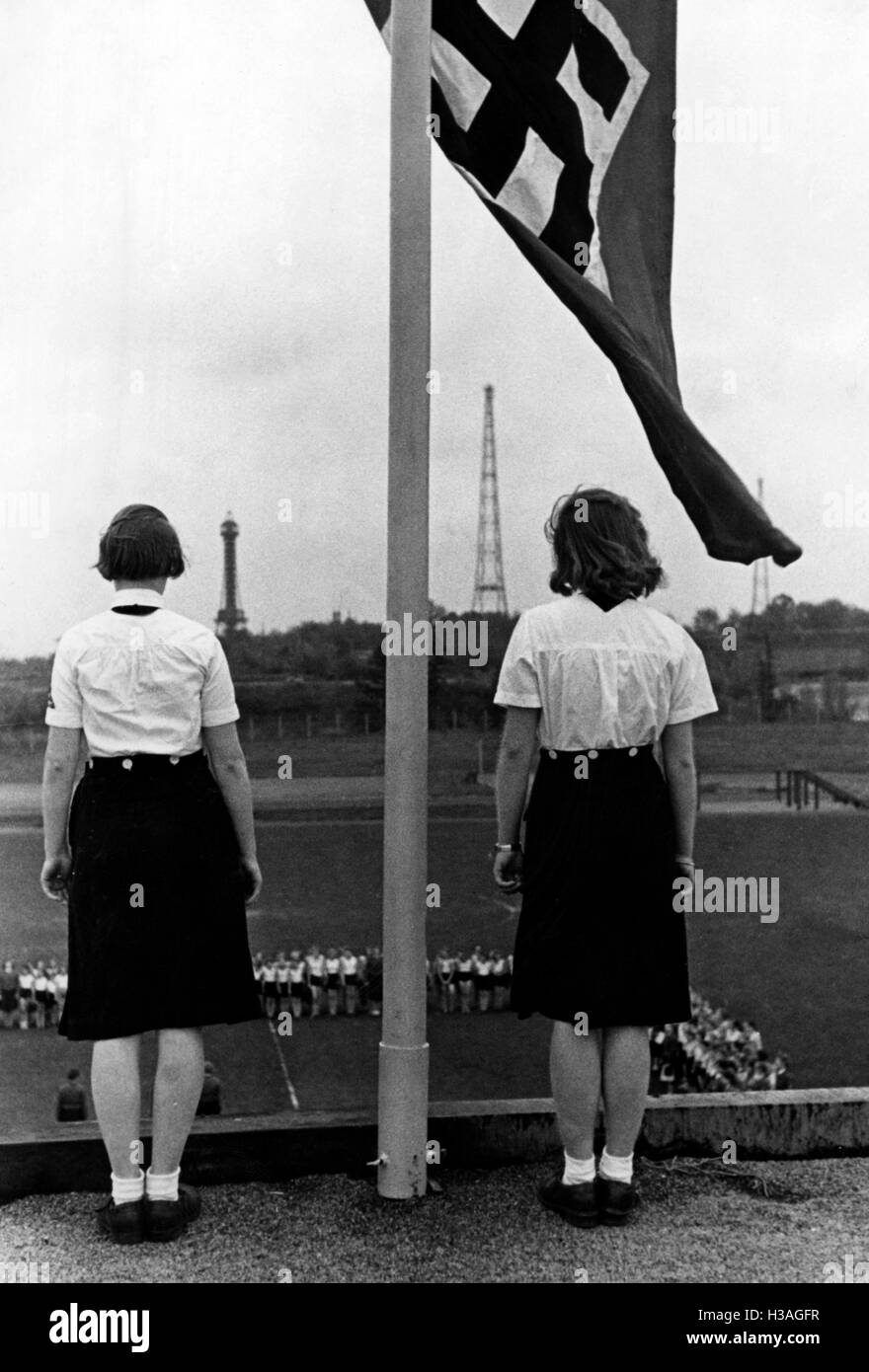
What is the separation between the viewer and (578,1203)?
2666 millimetres

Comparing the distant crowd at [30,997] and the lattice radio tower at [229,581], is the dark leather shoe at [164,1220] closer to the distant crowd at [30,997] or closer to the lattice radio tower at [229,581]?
the lattice radio tower at [229,581]

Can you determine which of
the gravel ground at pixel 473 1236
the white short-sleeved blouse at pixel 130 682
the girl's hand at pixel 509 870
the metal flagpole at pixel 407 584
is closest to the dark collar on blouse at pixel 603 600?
the metal flagpole at pixel 407 584

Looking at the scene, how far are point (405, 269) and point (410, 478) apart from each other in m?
0.44

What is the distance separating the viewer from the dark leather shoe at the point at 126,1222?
256 centimetres

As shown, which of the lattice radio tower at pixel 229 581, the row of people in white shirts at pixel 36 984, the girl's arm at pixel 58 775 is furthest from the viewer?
the row of people in white shirts at pixel 36 984

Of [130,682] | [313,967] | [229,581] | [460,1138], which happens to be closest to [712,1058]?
[313,967]

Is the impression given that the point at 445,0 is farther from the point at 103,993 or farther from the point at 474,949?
the point at 474,949

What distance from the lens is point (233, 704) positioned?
2621 mm

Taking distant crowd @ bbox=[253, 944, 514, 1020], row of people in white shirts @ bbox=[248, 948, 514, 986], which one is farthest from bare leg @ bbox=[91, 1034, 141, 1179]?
row of people in white shirts @ bbox=[248, 948, 514, 986]

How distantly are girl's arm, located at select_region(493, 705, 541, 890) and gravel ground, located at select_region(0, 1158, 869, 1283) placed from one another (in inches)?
27.4

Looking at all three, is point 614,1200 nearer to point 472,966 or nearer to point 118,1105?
point 118,1105

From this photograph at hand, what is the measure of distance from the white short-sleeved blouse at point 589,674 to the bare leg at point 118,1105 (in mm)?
1031

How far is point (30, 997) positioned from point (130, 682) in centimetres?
4064
